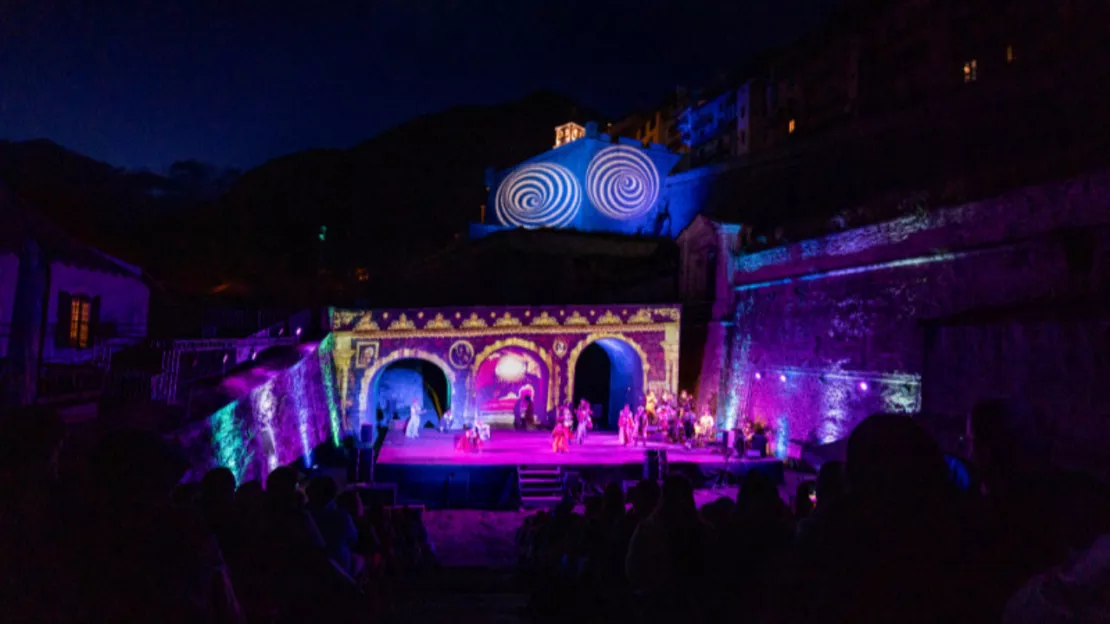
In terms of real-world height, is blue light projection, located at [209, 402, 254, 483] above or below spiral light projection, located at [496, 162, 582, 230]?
below

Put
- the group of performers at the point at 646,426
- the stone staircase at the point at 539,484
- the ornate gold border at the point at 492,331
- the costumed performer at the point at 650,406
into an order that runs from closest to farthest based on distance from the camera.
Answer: the stone staircase at the point at 539,484 < the group of performers at the point at 646,426 < the ornate gold border at the point at 492,331 < the costumed performer at the point at 650,406

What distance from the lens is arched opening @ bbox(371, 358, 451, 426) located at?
24.6 m

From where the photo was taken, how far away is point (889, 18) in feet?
91.2

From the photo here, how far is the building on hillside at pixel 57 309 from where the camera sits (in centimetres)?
980

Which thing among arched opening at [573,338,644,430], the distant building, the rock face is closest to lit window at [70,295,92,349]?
arched opening at [573,338,644,430]

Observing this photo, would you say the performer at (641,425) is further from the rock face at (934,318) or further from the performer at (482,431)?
the performer at (482,431)

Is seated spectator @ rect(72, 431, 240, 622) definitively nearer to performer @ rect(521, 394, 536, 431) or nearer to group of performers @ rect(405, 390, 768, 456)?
group of performers @ rect(405, 390, 768, 456)

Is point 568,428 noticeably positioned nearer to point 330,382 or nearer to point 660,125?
point 330,382

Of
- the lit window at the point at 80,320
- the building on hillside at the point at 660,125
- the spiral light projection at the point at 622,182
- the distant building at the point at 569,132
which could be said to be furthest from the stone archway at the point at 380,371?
the building on hillside at the point at 660,125

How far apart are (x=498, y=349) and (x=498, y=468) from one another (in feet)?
20.9

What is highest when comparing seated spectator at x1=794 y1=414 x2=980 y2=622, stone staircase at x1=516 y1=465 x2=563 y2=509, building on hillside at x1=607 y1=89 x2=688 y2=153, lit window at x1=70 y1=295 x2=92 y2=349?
building on hillside at x1=607 y1=89 x2=688 y2=153

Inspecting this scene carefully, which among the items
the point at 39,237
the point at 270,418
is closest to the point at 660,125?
the point at 270,418

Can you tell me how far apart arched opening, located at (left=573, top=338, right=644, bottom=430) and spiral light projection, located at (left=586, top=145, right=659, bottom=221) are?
7.71 m

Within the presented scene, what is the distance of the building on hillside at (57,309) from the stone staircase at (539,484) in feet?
30.8
